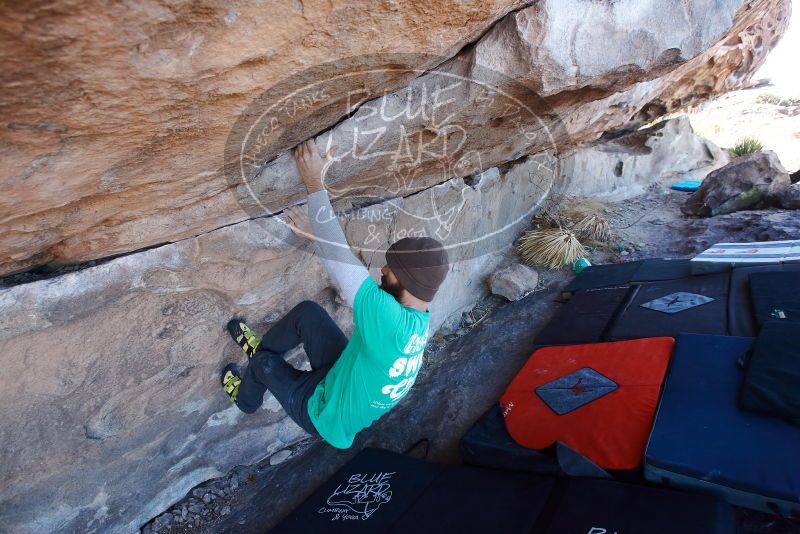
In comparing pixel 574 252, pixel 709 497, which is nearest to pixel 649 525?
pixel 709 497

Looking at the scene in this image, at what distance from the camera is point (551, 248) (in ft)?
14.4

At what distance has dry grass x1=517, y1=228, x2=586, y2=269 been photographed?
4.38m

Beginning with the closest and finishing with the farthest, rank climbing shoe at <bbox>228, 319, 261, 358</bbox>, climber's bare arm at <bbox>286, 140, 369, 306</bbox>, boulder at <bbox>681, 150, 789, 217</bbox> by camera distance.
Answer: climber's bare arm at <bbox>286, 140, 369, 306</bbox>
climbing shoe at <bbox>228, 319, 261, 358</bbox>
boulder at <bbox>681, 150, 789, 217</bbox>

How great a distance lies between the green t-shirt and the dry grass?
3.03m

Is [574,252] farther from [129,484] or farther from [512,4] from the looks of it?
[129,484]

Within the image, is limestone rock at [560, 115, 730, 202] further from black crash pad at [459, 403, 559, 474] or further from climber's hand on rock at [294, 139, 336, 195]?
climber's hand on rock at [294, 139, 336, 195]

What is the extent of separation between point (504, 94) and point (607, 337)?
71.8 inches

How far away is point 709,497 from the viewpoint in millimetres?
1725

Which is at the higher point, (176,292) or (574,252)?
(176,292)

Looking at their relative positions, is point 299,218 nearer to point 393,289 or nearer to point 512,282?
point 393,289

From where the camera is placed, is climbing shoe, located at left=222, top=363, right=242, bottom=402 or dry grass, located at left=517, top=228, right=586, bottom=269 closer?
climbing shoe, located at left=222, top=363, right=242, bottom=402

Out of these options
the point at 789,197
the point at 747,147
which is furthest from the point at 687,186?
the point at 747,147

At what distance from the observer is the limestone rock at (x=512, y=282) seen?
157 inches

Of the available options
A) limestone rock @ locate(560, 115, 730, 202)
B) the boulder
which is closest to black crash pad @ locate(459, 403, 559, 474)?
limestone rock @ locate(560, 115, 730, 202)
